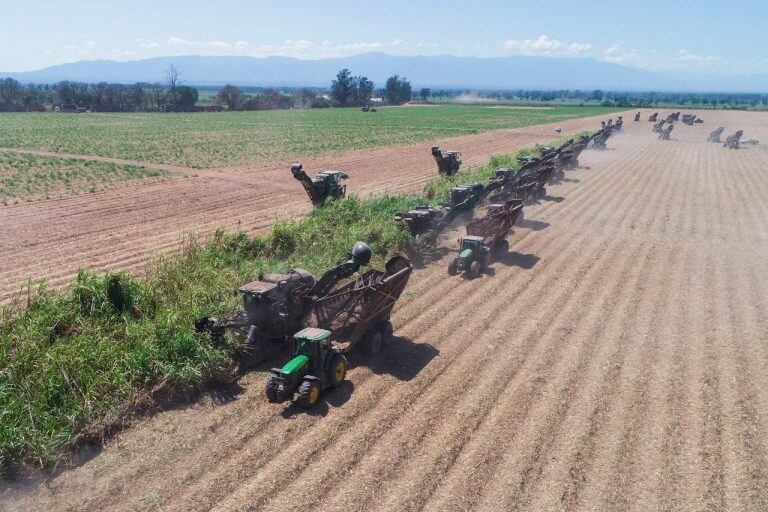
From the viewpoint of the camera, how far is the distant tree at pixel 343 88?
115062 mm

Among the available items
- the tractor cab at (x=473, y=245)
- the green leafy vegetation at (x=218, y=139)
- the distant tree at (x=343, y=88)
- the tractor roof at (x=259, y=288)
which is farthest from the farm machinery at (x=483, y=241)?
the distant tree at (x=343, y=88)

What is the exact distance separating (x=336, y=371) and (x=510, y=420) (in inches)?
98.6

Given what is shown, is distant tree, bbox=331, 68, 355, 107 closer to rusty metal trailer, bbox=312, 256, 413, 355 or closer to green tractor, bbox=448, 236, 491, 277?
green tractor, bbox=448, 236, 491, 277

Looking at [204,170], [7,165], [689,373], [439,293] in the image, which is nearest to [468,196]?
[439,293]

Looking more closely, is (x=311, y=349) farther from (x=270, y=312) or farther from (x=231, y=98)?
(x=231, y=98)

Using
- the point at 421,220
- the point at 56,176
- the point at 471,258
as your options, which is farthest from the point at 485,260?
the point at 56,176

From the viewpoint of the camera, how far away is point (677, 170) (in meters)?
29.7

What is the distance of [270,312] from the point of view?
8.19 m

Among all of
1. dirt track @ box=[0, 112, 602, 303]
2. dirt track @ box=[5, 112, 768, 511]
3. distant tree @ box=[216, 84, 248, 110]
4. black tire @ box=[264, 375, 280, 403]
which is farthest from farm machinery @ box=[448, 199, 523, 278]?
distant tree @ box=[216, 84, 248, 110]

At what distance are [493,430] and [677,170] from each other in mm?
28311

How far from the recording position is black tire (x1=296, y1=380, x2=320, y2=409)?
713 centimetres

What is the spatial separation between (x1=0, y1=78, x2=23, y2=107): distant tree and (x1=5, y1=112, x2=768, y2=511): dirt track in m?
102

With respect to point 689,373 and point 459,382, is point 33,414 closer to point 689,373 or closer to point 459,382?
point 459,382

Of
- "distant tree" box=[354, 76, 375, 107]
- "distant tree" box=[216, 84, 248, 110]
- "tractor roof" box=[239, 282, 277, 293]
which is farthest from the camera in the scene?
"distant tree" box=[354, 76, 375, 107]
